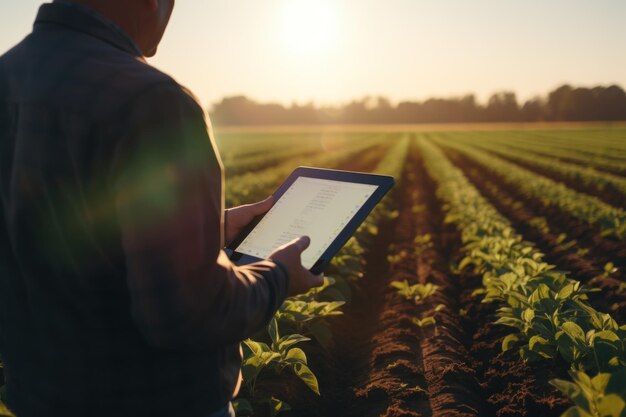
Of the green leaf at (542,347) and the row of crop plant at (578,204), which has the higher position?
the green leaf at (542,347)

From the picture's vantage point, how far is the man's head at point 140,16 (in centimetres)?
129

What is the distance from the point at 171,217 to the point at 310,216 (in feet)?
2.97

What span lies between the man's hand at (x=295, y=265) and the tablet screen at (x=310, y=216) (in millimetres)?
198

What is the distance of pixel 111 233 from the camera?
1.19m

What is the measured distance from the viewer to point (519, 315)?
13.8 feet

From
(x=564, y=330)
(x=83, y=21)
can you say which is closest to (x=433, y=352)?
(x=564, y=330)

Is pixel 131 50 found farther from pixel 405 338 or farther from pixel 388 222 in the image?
pixel 388 222

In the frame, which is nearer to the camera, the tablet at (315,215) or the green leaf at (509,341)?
the tablet at (315,215)

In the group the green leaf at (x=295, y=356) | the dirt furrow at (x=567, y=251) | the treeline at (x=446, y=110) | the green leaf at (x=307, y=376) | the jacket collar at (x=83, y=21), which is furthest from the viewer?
the treeline at (x=446, y=110)

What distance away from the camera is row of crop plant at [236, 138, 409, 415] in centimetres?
320

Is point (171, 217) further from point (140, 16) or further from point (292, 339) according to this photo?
point (292, 339)

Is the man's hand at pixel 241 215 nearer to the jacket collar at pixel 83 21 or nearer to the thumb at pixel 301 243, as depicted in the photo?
the thumb at pixel 301 243

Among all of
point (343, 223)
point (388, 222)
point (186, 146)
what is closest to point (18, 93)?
point (186, 146)

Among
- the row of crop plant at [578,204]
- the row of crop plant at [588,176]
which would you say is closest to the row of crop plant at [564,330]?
the row of crop plant at [578,204]
